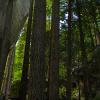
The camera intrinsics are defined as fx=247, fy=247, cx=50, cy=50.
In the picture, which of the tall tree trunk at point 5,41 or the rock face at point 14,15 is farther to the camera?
the rock face at point 14,15

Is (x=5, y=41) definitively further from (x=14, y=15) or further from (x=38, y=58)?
(x=38, y=58)

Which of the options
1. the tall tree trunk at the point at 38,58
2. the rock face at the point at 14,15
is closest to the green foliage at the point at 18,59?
the rock face at the point at 14,15

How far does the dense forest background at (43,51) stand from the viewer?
945 centimetres

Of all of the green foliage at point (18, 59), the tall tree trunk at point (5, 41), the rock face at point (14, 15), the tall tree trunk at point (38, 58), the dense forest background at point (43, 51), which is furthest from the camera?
the green foliage at point (18, 59)

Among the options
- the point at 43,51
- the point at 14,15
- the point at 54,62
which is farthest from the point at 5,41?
the point at 43,51

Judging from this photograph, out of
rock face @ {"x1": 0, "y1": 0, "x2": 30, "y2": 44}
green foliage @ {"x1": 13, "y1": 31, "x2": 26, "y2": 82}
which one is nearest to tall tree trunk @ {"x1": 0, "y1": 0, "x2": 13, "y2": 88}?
rock face @ {"x1": 0, "y1": 0, "x2": 30, "y2": 44}

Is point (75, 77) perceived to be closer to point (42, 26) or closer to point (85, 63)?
point (85, 63)

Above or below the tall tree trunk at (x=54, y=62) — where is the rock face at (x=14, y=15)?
above

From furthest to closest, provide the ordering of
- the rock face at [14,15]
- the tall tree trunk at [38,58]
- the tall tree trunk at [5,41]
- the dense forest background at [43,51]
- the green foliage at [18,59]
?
the green foliage at [18,59], the rock face at [14,15], the tall tree trunk at [5,41], the dense forest background at [43,51], the tall tree trunk at [38,58]

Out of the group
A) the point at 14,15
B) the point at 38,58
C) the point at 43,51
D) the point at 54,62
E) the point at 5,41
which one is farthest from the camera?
the point at 14,15

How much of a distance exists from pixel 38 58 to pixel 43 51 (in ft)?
1.29

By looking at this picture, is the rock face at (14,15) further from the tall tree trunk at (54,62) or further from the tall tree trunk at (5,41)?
the tall tree trunk at (54,62)

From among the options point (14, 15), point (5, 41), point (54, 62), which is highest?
point (14, 15)

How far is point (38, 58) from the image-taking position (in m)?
9.23
